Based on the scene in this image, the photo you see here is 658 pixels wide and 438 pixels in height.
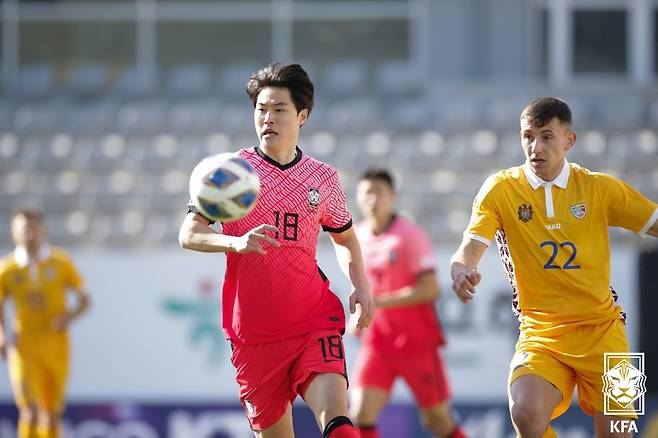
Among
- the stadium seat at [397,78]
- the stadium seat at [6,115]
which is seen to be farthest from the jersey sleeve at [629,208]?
the stadium seat at [6,115]

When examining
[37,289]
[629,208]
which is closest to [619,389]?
[629,208]

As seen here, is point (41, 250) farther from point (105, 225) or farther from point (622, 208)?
point (622, 208)

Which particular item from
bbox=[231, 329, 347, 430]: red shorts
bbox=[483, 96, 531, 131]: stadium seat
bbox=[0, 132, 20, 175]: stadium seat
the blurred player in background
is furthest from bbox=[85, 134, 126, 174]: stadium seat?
bbox=[231, 329, 347, 430]: red shorts

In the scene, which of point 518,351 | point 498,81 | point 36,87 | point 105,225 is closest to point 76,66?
point 36,87

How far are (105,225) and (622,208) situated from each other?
9518 mm

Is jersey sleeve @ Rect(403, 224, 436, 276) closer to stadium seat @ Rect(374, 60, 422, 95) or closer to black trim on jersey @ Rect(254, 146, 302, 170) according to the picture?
black trim on jersey @ Rect(254, 146, 302, 170)

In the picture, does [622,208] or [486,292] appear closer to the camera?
[622,208]

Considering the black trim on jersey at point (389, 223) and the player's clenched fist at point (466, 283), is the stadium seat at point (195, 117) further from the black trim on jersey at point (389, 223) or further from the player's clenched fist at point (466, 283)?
the player's clenched fist at point (466, 283)

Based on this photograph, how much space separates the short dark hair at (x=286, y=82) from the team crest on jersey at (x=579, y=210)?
1534 millimetres

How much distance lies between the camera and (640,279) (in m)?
11.5

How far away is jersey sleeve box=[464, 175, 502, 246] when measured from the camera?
20.0 ft

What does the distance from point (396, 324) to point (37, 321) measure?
3647 millimetres

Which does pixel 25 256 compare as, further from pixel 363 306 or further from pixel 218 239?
pixel 218 239

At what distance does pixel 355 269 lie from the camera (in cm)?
643
